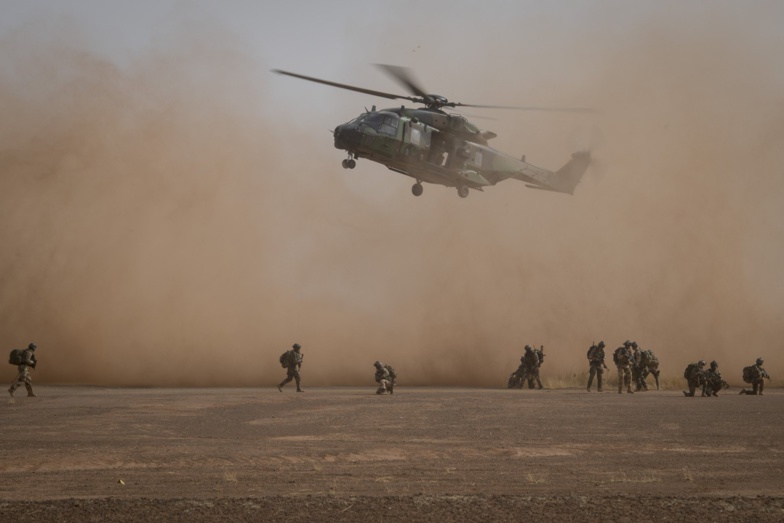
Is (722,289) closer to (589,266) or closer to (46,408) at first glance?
(589,266)

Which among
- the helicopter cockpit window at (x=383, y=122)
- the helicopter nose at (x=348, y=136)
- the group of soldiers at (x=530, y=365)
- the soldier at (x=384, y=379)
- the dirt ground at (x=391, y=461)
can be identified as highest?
the helicopter cockpit window at (x=383, y=122)

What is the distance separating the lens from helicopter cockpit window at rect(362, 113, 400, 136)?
96.1ft

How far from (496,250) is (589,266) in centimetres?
448

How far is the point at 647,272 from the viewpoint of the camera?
49.3 metres

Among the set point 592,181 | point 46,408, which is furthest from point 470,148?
point 592,181

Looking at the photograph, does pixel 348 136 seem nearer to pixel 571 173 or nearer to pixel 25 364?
pixel 25 364

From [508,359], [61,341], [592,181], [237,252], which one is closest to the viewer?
[61,341]

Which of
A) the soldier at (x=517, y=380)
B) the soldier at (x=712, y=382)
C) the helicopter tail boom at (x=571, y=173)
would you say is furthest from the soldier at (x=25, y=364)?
the helicopter tail boom at (x=571, y=173)

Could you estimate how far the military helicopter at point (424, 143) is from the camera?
1153 inches

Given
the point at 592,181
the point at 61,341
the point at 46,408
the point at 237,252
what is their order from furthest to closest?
1. the point at 592,181
2. the point at 237,252
3. the point at 61,341
4. the point at 46,408

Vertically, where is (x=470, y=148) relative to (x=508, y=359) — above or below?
above

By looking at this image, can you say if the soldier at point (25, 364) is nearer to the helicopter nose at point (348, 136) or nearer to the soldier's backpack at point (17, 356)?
the soldier's backpack at point (17, 356)

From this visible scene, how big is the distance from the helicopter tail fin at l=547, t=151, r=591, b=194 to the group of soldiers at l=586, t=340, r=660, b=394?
782 cm

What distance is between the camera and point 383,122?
29.3 m
